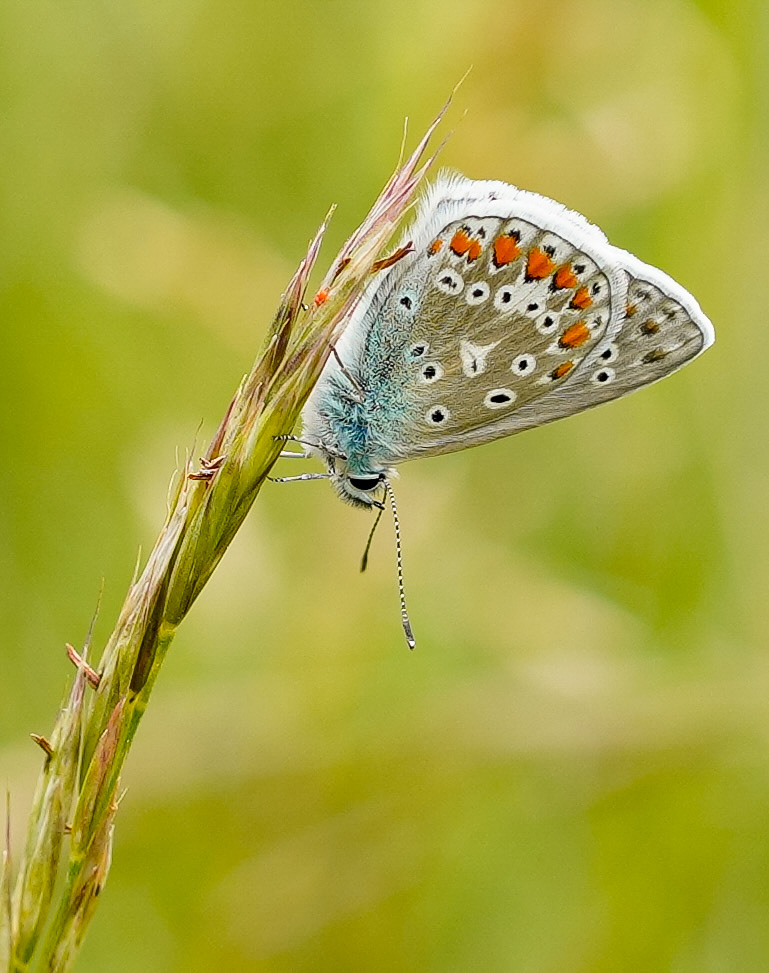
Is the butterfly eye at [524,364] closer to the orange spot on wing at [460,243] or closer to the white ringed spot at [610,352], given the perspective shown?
the white ringed spot at [610,352]

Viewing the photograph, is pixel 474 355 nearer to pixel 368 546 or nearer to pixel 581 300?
pixel 581 300

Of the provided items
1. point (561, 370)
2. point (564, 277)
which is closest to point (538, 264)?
point (564, 277)

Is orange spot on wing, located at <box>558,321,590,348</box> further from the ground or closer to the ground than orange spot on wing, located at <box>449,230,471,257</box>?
Result: closer to the ground

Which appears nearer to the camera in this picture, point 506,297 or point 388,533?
point 506,297

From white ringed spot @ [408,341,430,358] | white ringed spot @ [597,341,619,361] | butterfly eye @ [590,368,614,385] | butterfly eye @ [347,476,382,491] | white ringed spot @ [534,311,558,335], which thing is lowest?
butterfly eye @ [347,476,382,491]

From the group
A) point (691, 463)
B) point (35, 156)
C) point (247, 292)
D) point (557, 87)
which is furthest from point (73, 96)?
point (691, 463)

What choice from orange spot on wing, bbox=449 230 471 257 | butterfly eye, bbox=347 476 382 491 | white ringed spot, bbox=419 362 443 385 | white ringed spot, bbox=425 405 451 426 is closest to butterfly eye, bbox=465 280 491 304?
orange spot on wing, bbox=449 230 471 257

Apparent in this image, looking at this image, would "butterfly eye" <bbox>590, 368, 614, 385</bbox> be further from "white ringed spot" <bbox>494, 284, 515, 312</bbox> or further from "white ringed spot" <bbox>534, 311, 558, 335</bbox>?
"white ringed spot" <bbox>494, 284, 515, 312</bbox>
